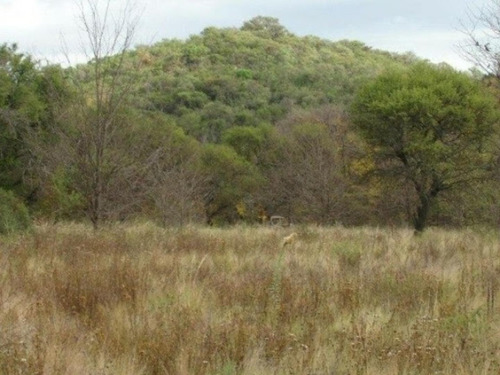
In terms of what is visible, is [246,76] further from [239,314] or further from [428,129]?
[239,314]

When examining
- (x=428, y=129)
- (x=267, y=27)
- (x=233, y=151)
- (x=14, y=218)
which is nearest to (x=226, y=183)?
(x=233, y=151)

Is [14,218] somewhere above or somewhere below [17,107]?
Answer: below

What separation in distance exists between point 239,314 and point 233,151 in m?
37.8

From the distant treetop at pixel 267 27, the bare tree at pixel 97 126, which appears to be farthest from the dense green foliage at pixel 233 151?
the distant treetop at pixel 267 27

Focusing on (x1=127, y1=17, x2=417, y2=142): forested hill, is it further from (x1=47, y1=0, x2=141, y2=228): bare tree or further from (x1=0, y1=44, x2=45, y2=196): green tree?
(x1=47, y1=0, x2=141, y2=228): bare tree

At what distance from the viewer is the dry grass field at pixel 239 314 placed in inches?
147

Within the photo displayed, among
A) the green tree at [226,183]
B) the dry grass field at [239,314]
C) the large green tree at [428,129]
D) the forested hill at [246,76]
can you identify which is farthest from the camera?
the forested hill at [246,76]

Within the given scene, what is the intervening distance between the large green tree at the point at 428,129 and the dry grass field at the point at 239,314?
17993mm

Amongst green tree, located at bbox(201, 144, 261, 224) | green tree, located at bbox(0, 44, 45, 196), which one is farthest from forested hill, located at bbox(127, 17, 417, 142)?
green tree, located at bbox(0, 44, 45, 196)

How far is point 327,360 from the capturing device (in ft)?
12.6

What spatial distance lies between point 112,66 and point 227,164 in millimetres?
29316

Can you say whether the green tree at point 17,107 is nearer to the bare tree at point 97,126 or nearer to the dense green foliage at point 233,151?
the dense green foliage at point 233,151

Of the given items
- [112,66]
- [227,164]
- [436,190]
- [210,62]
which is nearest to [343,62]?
[210,62]

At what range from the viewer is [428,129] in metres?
25.8
